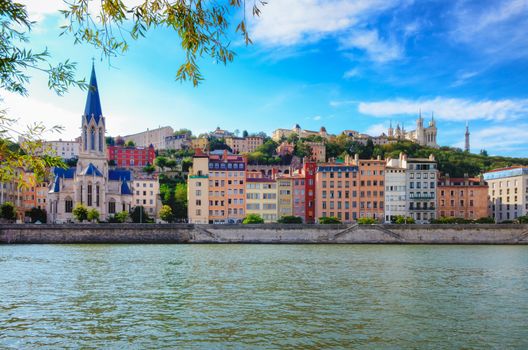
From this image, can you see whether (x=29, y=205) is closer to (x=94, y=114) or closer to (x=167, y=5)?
(x=94, y=114)

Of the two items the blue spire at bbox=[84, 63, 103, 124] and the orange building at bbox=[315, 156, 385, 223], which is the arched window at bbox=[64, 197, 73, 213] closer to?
the blue spire at bbox=[84, 63, 103, 124]

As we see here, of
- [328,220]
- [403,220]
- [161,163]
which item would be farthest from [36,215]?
[403,220]

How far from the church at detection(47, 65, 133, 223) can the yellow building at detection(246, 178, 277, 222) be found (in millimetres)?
30754

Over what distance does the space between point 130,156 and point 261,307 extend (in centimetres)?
14479

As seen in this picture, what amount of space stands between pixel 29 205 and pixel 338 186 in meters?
69.6

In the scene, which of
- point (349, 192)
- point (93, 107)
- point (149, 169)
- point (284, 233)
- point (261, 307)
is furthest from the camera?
point (149, 169)

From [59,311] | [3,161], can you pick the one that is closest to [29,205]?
[59,311]

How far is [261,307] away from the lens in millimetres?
20844

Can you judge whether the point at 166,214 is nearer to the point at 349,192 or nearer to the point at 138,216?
the point at 138,216

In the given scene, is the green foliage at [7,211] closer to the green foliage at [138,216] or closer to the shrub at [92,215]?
the shrub at [92,215]

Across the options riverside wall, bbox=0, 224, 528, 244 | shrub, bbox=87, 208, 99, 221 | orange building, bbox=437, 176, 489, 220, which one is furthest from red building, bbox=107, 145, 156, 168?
orange building, bbox=437, 176, 489, 220

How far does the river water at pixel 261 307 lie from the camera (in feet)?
52.1

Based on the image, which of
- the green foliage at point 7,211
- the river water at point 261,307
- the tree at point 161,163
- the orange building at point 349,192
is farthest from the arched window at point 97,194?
the river water at point 261,307

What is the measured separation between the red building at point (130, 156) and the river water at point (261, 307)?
124 m
